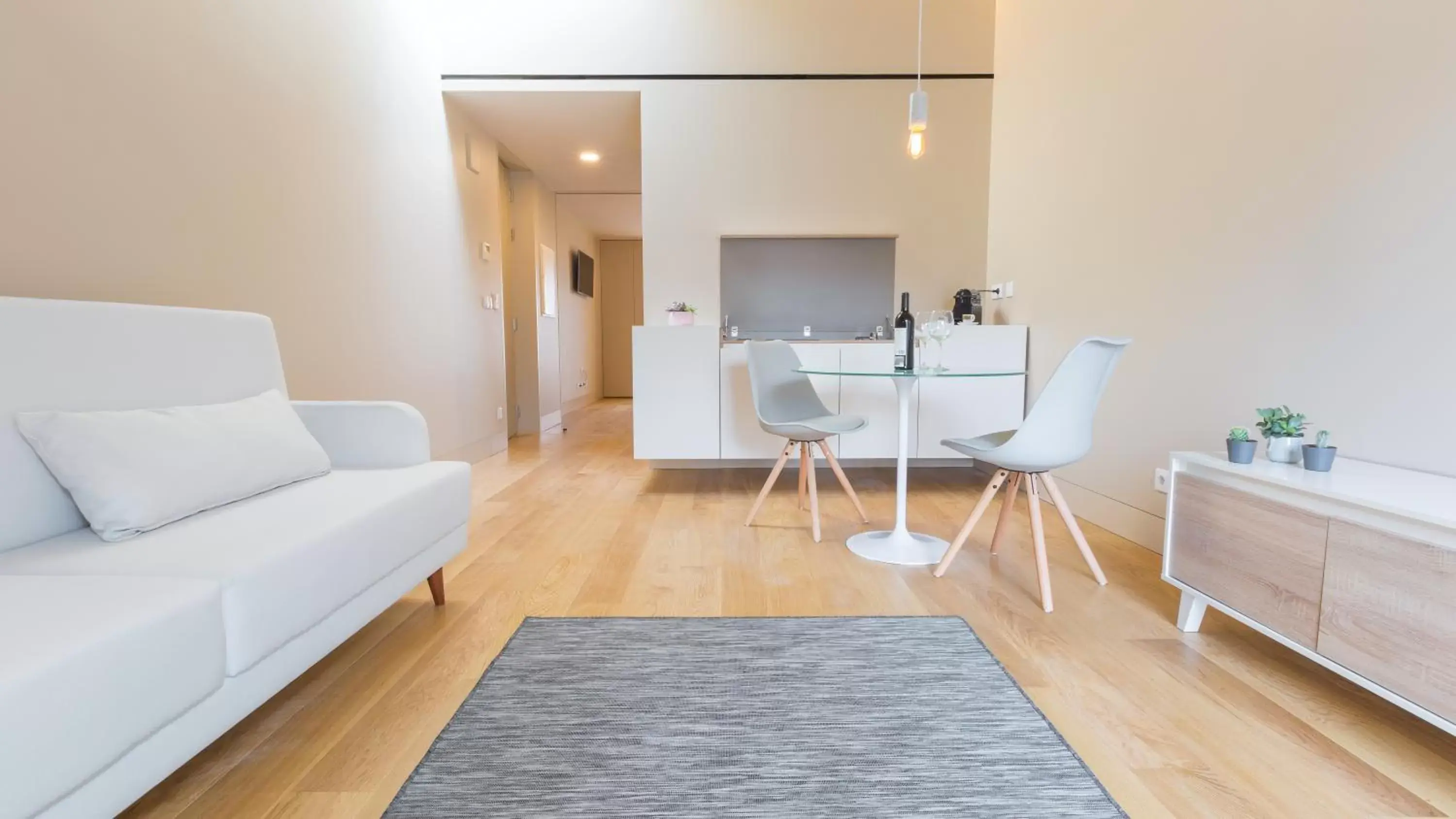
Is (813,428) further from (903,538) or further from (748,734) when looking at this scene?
(748,734)

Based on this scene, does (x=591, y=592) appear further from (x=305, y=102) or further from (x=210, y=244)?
(x=305, y=102)

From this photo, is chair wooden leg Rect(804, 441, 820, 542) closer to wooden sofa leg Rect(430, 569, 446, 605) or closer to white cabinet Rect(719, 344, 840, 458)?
white cabinet Rect(719, 344, 840, 458)

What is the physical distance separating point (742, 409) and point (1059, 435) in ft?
6.10

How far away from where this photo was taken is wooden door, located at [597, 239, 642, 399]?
9.51 meters

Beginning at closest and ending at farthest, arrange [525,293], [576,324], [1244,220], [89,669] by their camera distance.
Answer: [89,669], [1244,220], [525,293], [576,324]

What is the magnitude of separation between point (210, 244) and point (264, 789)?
1.89 metres

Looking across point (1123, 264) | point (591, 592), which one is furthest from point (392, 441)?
point (1123, 264)

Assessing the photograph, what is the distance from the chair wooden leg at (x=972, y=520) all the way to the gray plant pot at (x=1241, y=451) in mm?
634

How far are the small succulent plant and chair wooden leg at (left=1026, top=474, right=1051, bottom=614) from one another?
63 cm

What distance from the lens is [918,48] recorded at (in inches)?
149

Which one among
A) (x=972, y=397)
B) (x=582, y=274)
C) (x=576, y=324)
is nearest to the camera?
(x=972, y=397)

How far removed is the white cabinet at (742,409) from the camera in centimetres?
361

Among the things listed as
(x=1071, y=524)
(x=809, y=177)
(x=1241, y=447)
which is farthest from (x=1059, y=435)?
(x=809, y=177)

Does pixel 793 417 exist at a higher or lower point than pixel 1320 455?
lower
